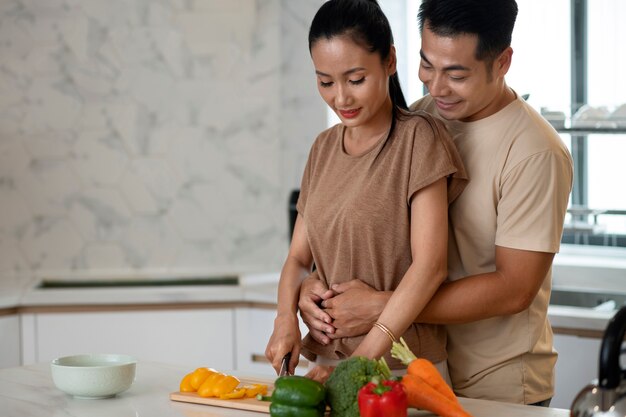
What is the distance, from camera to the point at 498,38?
5.93 feet

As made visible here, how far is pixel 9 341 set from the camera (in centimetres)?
290

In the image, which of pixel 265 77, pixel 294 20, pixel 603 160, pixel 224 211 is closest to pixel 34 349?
pixel 224 211

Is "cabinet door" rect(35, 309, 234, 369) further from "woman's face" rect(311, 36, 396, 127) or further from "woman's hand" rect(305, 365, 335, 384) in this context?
"woman's face" rect(311, 36, 396, 127)

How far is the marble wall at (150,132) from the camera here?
132 inches

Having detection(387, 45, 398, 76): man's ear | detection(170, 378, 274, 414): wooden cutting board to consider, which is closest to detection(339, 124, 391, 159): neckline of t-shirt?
detection(387, 45, 398, 76): man's ear

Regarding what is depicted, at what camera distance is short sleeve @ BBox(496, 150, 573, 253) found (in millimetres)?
1768

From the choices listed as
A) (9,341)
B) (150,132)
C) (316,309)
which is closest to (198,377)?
(316,309)

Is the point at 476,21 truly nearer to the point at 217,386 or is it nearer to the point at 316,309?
the point at 316,309

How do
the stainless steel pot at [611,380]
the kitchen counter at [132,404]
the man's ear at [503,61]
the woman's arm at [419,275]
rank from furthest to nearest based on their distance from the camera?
the man's ear at [503,61] < the woman's arm at [419,275] < the kitchen counter at [132,404] < the stainless steel pot at [611,380]

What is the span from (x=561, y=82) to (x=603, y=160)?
327 millimetres

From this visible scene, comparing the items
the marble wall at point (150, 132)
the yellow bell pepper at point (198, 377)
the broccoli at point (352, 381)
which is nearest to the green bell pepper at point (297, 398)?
the broccoli at point (352, 381)

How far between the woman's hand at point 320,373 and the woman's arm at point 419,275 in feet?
A: 0.21

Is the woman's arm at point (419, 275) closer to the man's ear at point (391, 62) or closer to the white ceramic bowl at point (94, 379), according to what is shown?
the man's ear at point (391, 62)

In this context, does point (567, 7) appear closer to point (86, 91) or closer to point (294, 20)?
point (294, 20)
